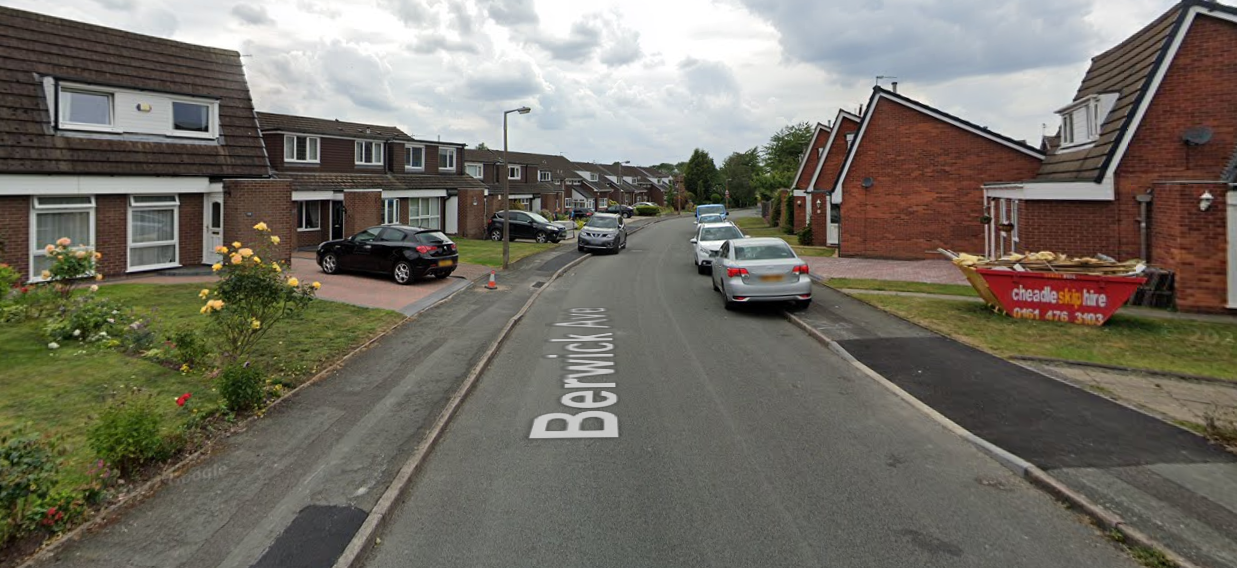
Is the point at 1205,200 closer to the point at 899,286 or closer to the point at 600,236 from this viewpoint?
the point at 899,286

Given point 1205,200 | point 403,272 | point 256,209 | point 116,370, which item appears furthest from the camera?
point 256,209

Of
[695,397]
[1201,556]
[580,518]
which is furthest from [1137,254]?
[580,518]

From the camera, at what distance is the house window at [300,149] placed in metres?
31.5

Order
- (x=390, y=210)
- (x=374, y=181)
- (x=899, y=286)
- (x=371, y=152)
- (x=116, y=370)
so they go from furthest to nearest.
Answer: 1. (x=371, y=152)
2. (x=390, y=210)
3. (x=374, y=181)
4. (x=899, y=286)
5. (x=116, y=370)

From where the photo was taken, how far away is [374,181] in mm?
33562

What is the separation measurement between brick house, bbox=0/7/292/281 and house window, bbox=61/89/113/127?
0.02 metres

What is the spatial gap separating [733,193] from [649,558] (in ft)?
384

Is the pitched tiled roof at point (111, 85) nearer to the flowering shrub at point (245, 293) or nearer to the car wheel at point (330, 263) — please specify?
the car wheel at point (330, 263)

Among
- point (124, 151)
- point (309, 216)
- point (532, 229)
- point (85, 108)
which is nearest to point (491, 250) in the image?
point (532, 229)

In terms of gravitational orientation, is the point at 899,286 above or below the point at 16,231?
below

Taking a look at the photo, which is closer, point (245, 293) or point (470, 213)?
point (245, 293)

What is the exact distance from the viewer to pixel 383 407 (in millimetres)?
8227

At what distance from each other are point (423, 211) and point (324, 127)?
19.6 ft

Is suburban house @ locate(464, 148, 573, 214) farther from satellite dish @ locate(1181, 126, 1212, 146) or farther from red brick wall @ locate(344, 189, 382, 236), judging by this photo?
satellite dish @ locate(1181, 126, 1212, 146)
